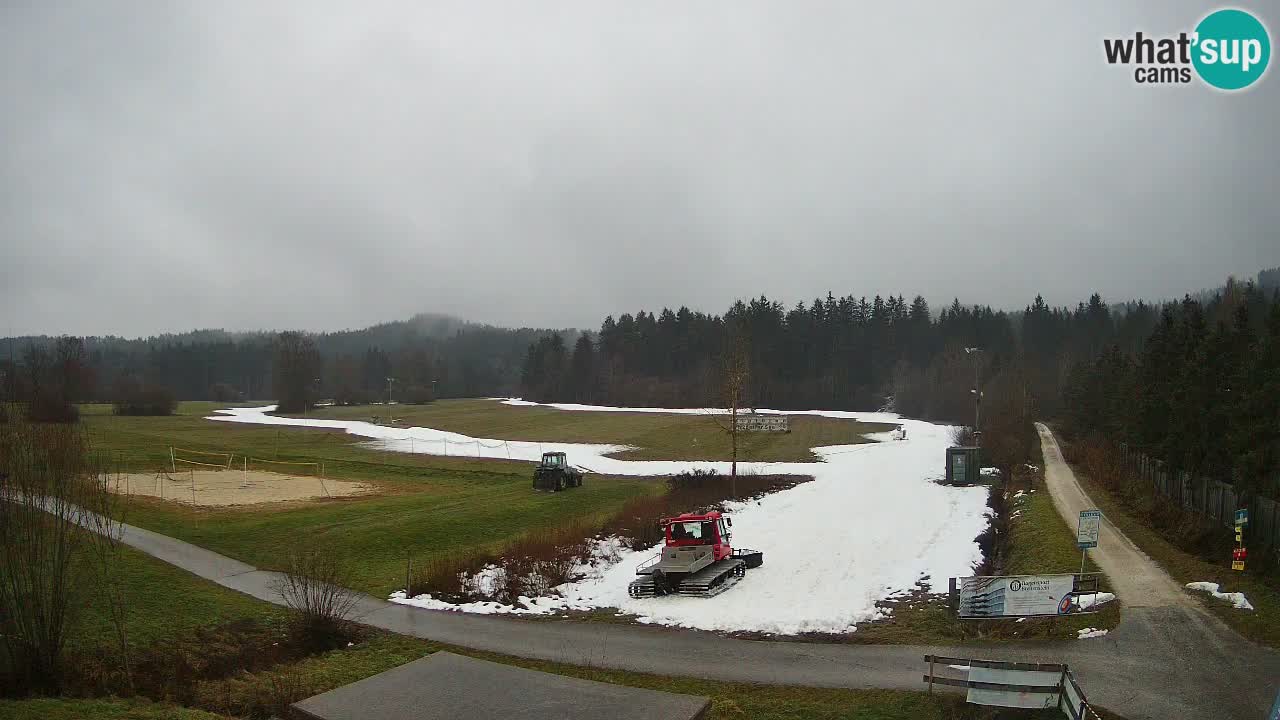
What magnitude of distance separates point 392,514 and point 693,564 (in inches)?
657

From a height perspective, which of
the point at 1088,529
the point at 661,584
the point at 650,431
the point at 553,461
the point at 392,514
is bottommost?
the point at 661,584

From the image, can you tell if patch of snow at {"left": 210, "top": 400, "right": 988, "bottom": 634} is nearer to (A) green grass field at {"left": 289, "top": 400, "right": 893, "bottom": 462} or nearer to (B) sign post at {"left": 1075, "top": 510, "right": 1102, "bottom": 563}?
(B) sign post at {"left": 1075, "top": 510, "right": 1102, "bottom": 563}

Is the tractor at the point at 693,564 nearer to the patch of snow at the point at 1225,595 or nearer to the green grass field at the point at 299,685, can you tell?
the green grass field at the point at 299,685

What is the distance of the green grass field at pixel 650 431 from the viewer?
64875 millimetres

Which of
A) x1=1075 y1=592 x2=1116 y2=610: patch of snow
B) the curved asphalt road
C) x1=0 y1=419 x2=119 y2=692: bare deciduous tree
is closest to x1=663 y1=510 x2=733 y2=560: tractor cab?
the curved asphalt road

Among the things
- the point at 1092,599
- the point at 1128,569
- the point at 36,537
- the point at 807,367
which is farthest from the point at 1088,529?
the point at 807,367

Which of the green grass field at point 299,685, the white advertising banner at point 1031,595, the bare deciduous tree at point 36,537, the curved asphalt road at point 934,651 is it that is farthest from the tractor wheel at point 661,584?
the bare deciduous tree at point 36,537

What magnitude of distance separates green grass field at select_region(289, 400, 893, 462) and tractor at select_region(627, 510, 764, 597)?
28.6m

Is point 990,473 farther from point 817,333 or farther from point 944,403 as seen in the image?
point 817,333

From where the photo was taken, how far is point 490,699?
12.3 m

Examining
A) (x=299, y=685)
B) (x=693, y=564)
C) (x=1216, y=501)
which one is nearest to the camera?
(x=299, y=685)

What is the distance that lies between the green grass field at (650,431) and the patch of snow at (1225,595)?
117 feet

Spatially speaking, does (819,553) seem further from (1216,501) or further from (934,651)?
(1216,501)

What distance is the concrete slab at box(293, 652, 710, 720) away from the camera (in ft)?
38.1
